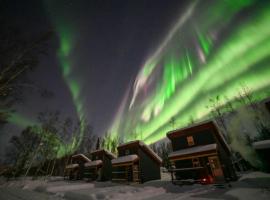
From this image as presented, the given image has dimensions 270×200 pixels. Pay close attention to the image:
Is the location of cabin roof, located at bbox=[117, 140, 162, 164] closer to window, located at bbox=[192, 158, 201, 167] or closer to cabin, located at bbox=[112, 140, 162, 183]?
cabin, located at bbox=[112, 140, 162, 183]

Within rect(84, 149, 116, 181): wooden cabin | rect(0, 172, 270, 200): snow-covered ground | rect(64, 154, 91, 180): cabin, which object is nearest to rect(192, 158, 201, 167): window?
rect(0, 172, 270, 200): snow-covered ground

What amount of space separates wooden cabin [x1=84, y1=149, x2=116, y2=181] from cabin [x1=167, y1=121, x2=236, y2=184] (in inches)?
629

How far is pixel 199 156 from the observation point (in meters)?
17.2

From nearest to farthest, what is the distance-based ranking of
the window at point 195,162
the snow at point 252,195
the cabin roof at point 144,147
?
the snow at point 252,195 < the window at point 195,162 < the cabin roof at point 144,147

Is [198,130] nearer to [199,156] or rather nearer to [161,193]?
[199,156]

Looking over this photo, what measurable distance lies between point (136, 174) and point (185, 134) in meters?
10.3

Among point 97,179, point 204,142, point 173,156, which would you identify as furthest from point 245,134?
point 97,179

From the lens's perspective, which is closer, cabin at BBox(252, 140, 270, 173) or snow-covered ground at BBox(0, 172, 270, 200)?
snow-covered ground at BBox(0, 172, 270, 200)

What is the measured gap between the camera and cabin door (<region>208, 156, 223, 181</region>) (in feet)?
54.0

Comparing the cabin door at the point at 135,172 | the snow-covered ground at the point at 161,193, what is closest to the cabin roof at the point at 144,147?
the cabin door at the point at 135,172

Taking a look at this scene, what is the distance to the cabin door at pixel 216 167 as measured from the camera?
54.0 ft

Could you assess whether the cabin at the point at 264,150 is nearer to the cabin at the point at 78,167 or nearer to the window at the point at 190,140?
the window at the point at 190,140

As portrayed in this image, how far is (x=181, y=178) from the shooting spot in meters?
18.7

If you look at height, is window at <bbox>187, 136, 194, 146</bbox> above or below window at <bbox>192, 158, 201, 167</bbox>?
above
